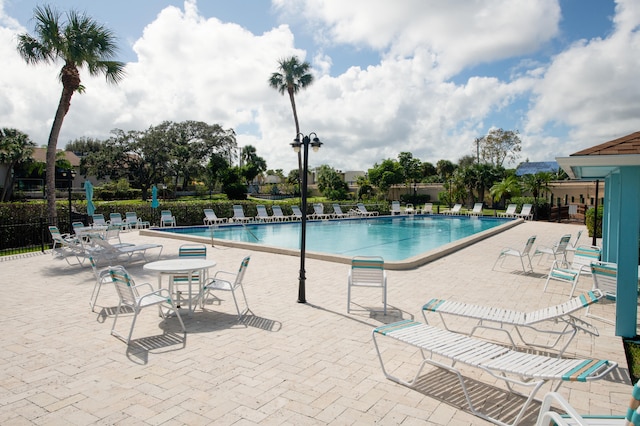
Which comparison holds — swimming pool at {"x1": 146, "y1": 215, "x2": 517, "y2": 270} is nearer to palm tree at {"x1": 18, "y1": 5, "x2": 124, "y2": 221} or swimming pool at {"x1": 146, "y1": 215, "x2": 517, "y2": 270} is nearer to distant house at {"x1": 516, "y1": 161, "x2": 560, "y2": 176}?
palm tree at {"x1": 18, "y1": 5, "x2": 124, "y2": 221}

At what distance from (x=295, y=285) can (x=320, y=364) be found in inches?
139

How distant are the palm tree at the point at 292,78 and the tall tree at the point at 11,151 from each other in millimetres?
24913

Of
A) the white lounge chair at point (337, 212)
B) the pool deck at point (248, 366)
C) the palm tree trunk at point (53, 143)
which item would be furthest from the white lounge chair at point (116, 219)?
the white lounge chair at point (337, 212)

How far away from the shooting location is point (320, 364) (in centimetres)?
407

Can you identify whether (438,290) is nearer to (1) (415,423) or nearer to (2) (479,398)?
(2) (479,398)

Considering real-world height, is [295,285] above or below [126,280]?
below

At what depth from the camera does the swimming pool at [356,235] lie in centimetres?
1429

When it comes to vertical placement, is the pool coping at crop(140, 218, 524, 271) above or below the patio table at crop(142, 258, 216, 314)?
below

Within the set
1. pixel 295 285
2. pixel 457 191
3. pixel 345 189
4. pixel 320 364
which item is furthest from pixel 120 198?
pixel 320 364

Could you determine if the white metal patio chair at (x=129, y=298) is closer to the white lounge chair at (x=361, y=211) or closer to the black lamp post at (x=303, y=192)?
the black lamp post at (x=303, y=192)

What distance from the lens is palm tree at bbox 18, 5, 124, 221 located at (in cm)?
1312

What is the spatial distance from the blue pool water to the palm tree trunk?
17.6ft

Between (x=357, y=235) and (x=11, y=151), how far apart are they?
1362 inches

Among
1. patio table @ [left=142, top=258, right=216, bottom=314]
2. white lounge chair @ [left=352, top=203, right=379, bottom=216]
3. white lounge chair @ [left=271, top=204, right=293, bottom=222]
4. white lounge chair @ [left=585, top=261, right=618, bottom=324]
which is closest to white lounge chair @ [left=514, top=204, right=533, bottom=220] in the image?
white lounge chair @ [left=352, top=203, right=379, bottom=216]
